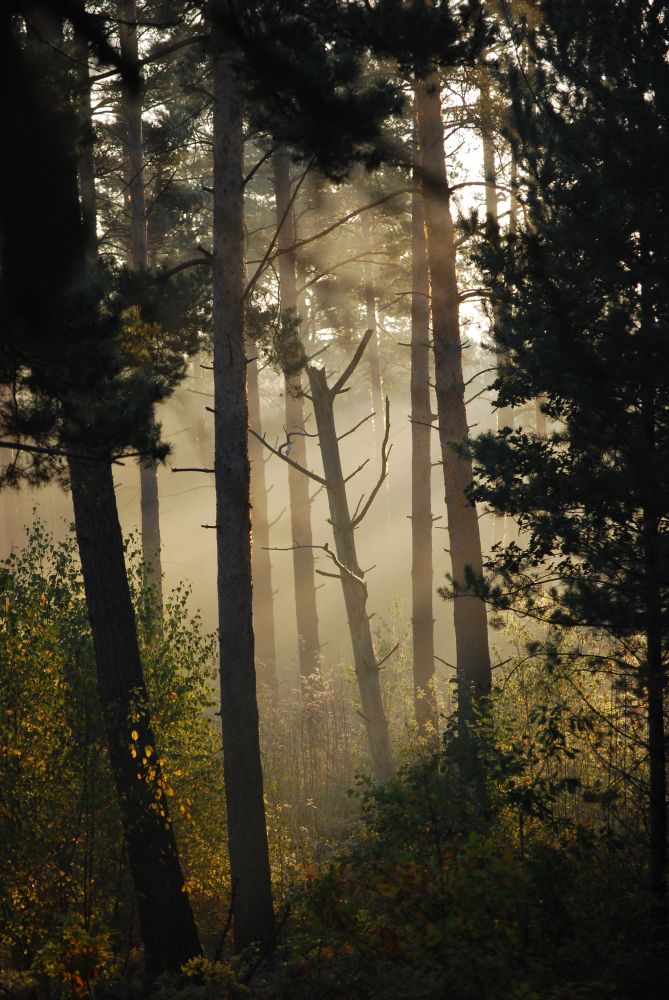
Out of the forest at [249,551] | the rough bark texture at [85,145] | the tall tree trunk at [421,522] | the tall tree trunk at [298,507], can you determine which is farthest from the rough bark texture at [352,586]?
the tall tree trunk at [298,507]

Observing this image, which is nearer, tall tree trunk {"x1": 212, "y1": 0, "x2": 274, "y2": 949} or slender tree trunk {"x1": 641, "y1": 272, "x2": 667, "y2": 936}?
slender tree trunk {"x1": 641, "y1": 272, "x2": 667, "y2": 936}

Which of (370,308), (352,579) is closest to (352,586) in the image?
(352,579)

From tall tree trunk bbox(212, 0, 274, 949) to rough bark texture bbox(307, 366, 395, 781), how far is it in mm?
2745

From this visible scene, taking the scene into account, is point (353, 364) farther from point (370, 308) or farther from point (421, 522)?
point (370, 308)

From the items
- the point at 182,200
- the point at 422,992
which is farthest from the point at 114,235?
the point at 422,992

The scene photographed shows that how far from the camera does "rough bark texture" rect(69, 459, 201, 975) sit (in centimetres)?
770

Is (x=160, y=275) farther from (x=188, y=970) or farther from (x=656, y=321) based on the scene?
(x=188, y=970)

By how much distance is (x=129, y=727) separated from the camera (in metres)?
7.82

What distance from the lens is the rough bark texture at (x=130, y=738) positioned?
25.2 ft

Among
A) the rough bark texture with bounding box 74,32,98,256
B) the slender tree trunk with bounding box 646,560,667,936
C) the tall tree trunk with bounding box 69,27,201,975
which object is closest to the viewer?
the slender tree trunk with bounding box 646,560,667,936

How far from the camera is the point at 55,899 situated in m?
7.48

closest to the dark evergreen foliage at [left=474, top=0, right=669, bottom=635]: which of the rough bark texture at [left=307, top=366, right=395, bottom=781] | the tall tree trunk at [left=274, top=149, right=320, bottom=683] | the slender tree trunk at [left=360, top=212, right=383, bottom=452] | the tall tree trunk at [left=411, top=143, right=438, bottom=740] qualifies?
the rough bark texture at [left=307, top=366, right=395, bottom=781]

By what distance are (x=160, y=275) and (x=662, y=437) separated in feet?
17.4

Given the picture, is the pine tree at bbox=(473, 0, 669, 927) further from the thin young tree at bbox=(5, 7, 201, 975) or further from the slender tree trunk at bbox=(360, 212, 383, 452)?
the slender tree trunk at bbox=(360, 212, 383, 452)
